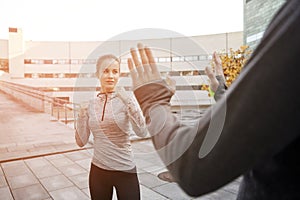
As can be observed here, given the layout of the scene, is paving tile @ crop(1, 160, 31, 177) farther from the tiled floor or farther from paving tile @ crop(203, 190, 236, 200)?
paving tile @ crop(203, 190, 236, 200)

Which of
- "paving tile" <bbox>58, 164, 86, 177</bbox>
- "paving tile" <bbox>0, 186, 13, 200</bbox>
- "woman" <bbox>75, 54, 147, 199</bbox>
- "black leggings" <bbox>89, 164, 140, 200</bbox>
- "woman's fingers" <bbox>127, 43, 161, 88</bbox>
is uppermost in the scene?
"woman's fingers" <bbox>127, 43, 161, 88</bbox>

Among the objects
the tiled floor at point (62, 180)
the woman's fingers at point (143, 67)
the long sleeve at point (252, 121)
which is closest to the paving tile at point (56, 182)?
the tiled floor at point (62, 180)

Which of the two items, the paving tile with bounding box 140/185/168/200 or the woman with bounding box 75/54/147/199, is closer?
the woman with bounding box 75/54/147/199

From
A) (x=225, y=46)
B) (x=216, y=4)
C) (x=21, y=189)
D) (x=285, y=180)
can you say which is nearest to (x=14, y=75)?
(x=225, y=46)

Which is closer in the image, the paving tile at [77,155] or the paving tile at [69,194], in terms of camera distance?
the paving tile at [69,194]

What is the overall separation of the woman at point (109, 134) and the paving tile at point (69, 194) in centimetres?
165

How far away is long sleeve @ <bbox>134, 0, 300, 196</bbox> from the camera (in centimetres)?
36

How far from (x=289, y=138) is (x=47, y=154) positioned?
17.5ft

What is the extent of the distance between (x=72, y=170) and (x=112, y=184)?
2.80m

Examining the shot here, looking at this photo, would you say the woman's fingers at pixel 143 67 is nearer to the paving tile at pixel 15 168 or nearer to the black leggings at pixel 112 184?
the black leggings at pixel 112 184

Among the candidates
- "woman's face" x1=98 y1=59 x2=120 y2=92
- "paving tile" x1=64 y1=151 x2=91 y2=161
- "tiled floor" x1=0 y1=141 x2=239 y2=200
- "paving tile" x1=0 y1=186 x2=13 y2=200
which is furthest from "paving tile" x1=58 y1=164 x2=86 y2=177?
"woman's face" x1=98 y1=59 x2=120 y2=92

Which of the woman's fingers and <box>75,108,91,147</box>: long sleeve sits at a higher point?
the woman's fingers

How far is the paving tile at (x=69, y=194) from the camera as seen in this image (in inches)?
117

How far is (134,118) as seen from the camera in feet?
4.91
